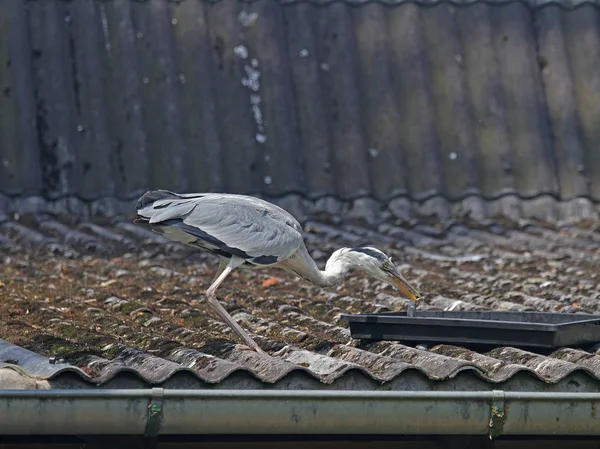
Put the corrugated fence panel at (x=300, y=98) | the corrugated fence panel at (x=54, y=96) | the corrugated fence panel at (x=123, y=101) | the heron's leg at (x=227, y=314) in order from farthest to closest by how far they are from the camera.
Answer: the corrugated fence panel at (x=300, y=98) → the corrugated fence panel at (x=123, y=101) → the corrugated fence panel at (x=54, y=96) → the heron's leg at (x=227, y=314)

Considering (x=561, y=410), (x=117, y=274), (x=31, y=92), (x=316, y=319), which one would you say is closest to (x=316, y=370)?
(x=561, y=410)

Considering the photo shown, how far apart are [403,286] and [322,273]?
1.57 ft

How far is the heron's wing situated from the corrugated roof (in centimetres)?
42

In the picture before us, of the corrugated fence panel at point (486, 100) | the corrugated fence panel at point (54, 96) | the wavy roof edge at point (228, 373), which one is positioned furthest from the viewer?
the corrugated fence panel at point (486, 100)

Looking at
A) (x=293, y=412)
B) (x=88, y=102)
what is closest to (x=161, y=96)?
(x=88, y=102)

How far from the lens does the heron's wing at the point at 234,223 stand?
6.63 metres

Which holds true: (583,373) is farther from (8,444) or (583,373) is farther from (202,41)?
(202,41)

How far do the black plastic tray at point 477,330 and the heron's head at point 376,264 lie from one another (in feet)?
3.00

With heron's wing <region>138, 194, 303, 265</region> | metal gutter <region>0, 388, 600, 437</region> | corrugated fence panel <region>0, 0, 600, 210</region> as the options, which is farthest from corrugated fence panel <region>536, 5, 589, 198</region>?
metal gutter <region>0, 388, 600, 437</region>

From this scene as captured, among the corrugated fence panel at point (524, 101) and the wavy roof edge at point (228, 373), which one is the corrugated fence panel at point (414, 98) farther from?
the wavy roof edge at point (228, 373)

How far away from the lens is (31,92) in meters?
12.0

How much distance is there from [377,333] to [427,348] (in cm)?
26

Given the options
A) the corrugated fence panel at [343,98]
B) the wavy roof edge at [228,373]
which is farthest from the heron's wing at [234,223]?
the corrugated fence panel at [343,98]

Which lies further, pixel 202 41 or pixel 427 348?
pixel 202 41
